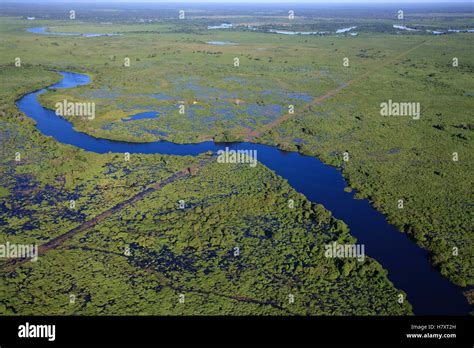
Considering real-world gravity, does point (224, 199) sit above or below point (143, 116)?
below

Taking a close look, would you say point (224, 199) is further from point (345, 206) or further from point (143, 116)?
point (143, 116)

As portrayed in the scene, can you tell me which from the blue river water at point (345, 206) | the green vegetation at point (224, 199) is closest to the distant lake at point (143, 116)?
the green vegetation at point (224, 199)

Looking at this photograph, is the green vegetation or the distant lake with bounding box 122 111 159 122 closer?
the green vegetation

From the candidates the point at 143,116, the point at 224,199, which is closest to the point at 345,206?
the point at 224,199

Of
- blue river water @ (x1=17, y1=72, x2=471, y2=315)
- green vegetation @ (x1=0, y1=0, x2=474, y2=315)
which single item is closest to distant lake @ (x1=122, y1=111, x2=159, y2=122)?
green vegetation @ (x1=0, y1=0, x2=474, y2=315)

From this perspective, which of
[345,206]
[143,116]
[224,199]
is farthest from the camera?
[143,116]

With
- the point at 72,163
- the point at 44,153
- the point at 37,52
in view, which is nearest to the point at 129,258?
the point at 72,163

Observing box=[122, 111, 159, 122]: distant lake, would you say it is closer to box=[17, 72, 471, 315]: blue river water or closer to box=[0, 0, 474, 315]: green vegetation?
box=[0, 0, 474, 315]: green vegetation

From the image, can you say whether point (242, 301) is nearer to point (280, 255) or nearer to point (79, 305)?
point (280, 255)

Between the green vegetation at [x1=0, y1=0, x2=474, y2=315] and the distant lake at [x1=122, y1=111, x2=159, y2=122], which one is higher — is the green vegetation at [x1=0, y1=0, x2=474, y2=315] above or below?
below
